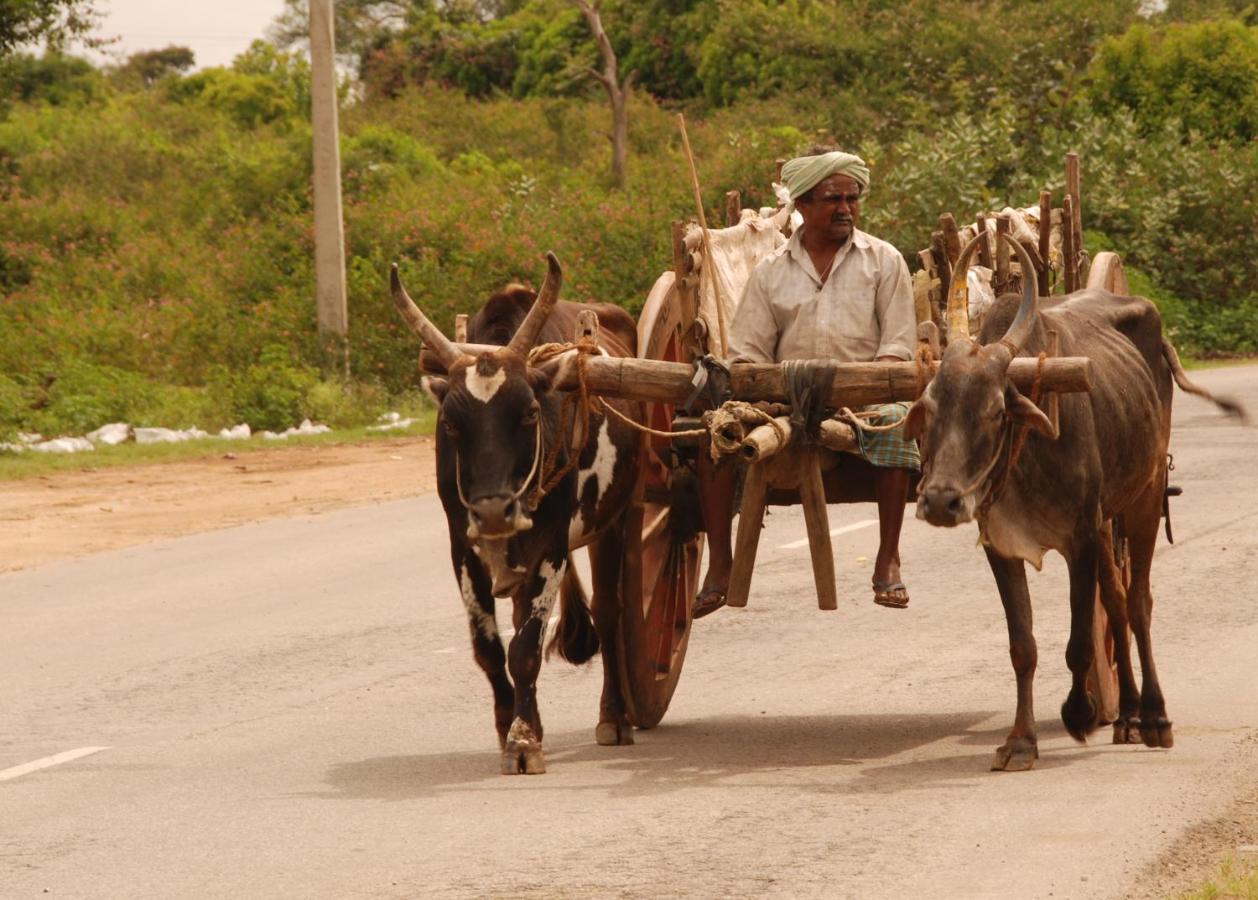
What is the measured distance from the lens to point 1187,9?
4125 cm

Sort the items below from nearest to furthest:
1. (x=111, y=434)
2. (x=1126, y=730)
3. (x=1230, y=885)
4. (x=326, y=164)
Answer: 1. (x=1230, y=885)
2. (x=1126, y=730)
3. (x=111, y=434)
4. (x=326, y=164)

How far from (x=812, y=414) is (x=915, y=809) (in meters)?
1.39

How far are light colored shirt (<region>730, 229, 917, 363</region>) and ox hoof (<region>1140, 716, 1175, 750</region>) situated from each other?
1573 millimetres

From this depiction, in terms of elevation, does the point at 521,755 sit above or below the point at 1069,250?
below

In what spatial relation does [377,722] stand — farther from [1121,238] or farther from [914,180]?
[1121,238]

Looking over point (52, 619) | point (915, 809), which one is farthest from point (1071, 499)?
point (52, 619)

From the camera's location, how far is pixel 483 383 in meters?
6.79

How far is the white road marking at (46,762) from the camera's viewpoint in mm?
7368

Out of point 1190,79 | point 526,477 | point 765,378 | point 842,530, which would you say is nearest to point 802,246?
point 765,378

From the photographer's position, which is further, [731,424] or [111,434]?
[111,434]

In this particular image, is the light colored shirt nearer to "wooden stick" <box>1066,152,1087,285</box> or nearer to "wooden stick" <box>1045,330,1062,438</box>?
"wooden stick" <box>1045,330,1062,438</box>

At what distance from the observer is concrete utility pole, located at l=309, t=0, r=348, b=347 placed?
21141 mm

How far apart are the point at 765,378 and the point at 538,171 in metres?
30.0

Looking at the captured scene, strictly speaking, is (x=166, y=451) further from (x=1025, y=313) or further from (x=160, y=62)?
(x=160, y=62)
